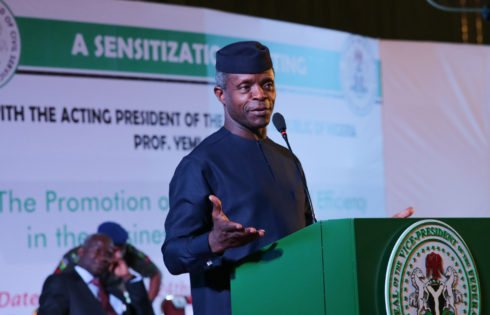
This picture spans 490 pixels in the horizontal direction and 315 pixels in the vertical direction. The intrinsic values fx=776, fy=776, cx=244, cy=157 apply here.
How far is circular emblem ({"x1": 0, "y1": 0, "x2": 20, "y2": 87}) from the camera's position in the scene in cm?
473

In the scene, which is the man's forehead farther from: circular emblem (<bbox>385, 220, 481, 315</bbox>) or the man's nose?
circular emblem (<bbox>385, 220, 481, 315</bbox>)

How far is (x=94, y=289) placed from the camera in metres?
5.09

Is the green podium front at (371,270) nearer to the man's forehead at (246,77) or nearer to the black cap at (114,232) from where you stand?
the man's forehead at (246,77)

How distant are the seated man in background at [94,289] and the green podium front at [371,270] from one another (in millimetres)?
3066

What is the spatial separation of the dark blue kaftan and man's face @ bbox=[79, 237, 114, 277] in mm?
2795

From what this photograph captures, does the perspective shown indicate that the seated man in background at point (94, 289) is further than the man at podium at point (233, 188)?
Yes

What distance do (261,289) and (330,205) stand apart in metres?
3.90

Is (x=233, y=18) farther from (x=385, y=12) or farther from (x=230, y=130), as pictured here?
(x=230, y=130)

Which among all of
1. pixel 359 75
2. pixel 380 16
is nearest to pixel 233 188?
pixel 359 75

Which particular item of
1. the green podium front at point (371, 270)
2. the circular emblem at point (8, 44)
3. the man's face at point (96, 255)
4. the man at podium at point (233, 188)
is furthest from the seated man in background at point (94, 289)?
the green podium front at point (371, 270)

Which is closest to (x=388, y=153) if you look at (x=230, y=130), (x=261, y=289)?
(x=230, y=130)

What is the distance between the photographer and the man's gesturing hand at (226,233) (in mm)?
1780

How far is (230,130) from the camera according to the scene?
2.35m

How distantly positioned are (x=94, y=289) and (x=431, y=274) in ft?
12.1
